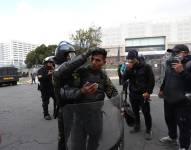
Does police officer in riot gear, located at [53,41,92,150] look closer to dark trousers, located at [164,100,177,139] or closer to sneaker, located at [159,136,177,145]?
dark trousers, located at [164,100,177,139]

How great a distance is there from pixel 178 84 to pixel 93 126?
2447mm

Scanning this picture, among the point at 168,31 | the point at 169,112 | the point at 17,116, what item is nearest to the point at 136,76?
the point at 169,112

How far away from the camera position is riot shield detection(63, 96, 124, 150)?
272 cm

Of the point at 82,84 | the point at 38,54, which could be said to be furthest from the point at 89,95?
the point at 38,54

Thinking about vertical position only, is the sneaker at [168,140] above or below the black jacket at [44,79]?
below

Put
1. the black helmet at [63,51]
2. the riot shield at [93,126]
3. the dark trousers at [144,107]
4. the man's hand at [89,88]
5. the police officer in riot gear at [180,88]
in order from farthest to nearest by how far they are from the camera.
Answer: the dark trousers at [144,107] < the police officer in riot gear at [180,88] < the black helmet at [63,51] < the man's hand at [89,88] < the riot shield at [93,126]

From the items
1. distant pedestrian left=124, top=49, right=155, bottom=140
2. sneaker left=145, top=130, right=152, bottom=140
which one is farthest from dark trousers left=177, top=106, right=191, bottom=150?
sneaker left=145, top=130, right=152, bottom=140

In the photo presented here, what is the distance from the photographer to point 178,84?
484cm

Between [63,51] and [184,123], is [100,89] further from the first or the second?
[184,123]

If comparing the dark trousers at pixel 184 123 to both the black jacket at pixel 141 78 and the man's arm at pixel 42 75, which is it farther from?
the man's arm at pixel 42 75

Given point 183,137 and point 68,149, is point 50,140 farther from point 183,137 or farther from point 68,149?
point 68,149

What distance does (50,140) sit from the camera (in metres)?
6.34

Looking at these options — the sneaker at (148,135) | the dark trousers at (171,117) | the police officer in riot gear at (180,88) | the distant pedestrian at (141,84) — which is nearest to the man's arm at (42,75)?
the distant pedestrian at (141,84)

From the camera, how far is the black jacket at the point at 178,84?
4.74 m
